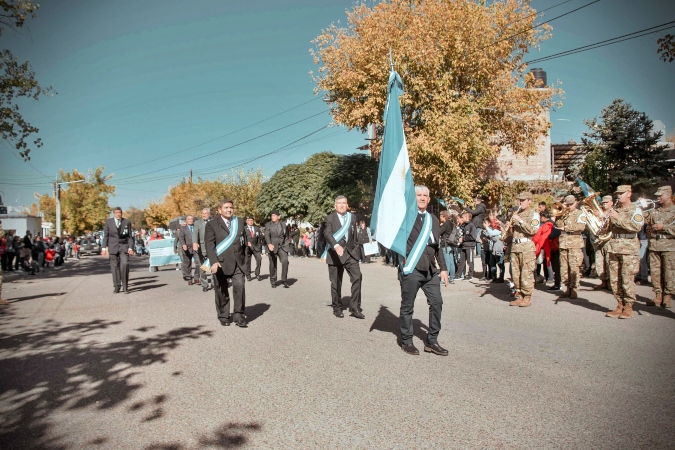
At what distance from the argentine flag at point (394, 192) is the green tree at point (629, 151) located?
21648 millimetres

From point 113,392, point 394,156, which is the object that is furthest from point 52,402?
point 394,156

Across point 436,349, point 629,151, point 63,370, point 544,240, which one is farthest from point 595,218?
point 629,151

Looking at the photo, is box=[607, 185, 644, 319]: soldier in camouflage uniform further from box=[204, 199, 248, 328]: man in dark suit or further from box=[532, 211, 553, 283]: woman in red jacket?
box=[204, 199, 248, 328]: man in dark suit

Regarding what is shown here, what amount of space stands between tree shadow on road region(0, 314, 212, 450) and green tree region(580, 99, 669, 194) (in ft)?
78.6

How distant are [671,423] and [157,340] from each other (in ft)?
19.9

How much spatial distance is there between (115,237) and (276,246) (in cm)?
408

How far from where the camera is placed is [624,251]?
24.6 ft

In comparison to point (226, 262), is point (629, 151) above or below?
above

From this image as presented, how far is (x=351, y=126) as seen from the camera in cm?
2259

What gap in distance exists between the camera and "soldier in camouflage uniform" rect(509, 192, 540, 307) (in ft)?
27.9

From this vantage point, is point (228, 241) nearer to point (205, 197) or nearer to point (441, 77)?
point (441, 77)

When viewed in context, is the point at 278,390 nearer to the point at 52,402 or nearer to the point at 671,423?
the point at 52,402

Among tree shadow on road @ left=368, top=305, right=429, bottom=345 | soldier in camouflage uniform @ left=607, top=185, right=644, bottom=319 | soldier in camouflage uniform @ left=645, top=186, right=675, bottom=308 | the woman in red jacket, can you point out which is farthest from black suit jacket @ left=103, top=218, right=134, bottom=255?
soldier in camouflage uniform @ left=645, top=186, right=675, bottom=308

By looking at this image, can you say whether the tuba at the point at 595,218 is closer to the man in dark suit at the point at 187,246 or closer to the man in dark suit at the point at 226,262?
the man in dark suit at the point at 226,262
